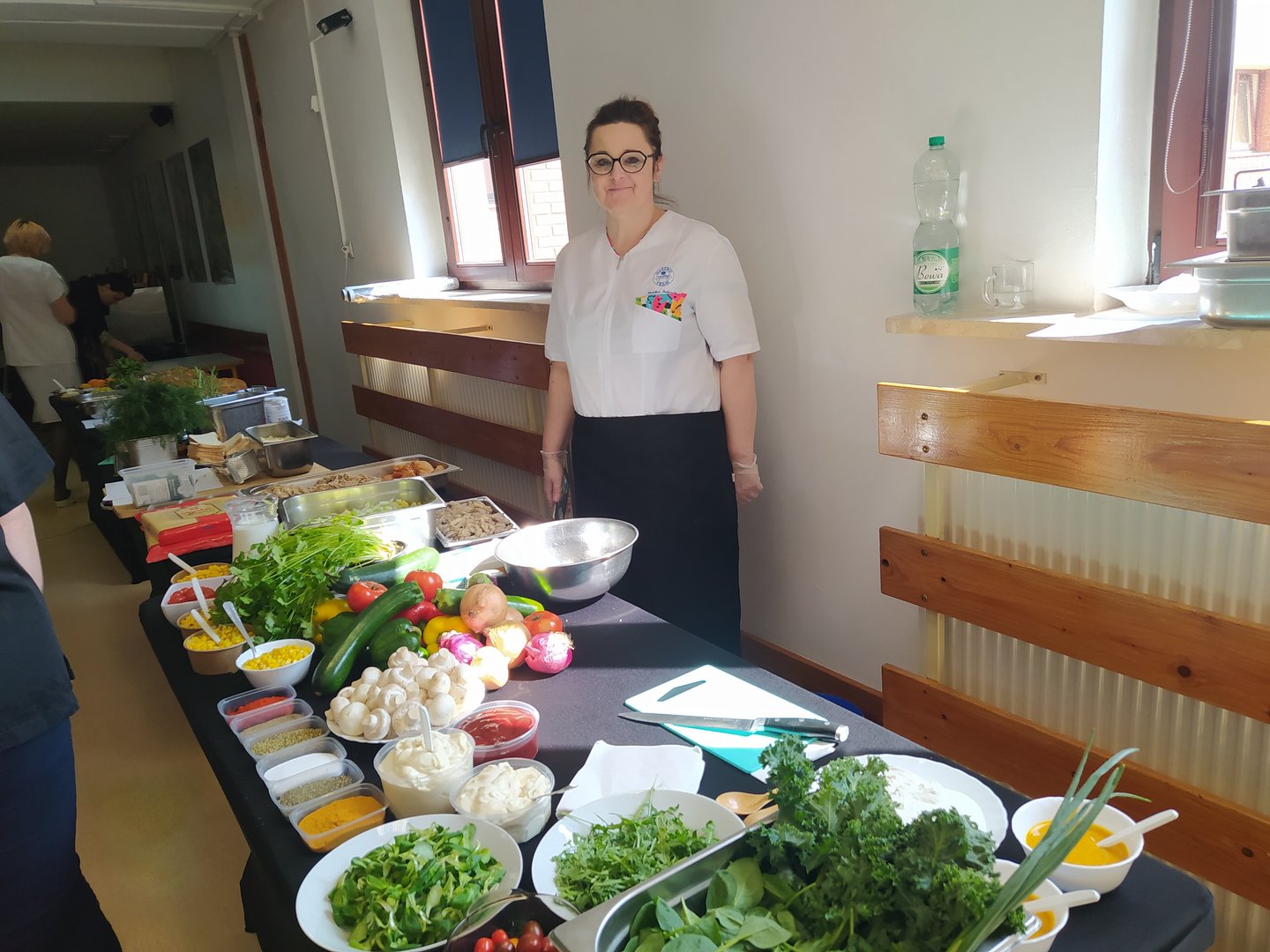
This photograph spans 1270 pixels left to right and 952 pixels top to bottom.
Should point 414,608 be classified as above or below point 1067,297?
below

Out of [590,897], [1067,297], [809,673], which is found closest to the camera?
[590,897]

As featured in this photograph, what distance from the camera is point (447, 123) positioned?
4.49 meters

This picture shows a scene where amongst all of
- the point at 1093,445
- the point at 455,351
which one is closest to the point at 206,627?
the point at 1093,445

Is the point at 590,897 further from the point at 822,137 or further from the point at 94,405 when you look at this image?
the point at 94,405

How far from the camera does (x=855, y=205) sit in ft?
7.83

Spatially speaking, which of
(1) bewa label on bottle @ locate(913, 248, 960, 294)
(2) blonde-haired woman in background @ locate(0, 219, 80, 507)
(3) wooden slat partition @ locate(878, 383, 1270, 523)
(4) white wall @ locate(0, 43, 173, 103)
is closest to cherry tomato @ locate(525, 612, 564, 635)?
(3) wooden slat partition @ locate(878, 383, 1270, 523)

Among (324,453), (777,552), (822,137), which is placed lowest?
(777,552)

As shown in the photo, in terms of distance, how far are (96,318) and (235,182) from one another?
4.82 feet

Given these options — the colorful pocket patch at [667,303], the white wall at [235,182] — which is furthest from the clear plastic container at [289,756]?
the white wall at [235,182]

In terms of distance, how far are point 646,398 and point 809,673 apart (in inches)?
42.0

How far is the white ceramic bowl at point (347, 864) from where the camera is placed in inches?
39.3

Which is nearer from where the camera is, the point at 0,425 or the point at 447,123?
the point at 0,425

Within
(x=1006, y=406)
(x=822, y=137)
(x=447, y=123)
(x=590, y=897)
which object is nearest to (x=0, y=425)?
(x=590, y=897)

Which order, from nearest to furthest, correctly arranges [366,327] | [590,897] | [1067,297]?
1. [590,897]
2. [1067,297]
3. [366,327]
